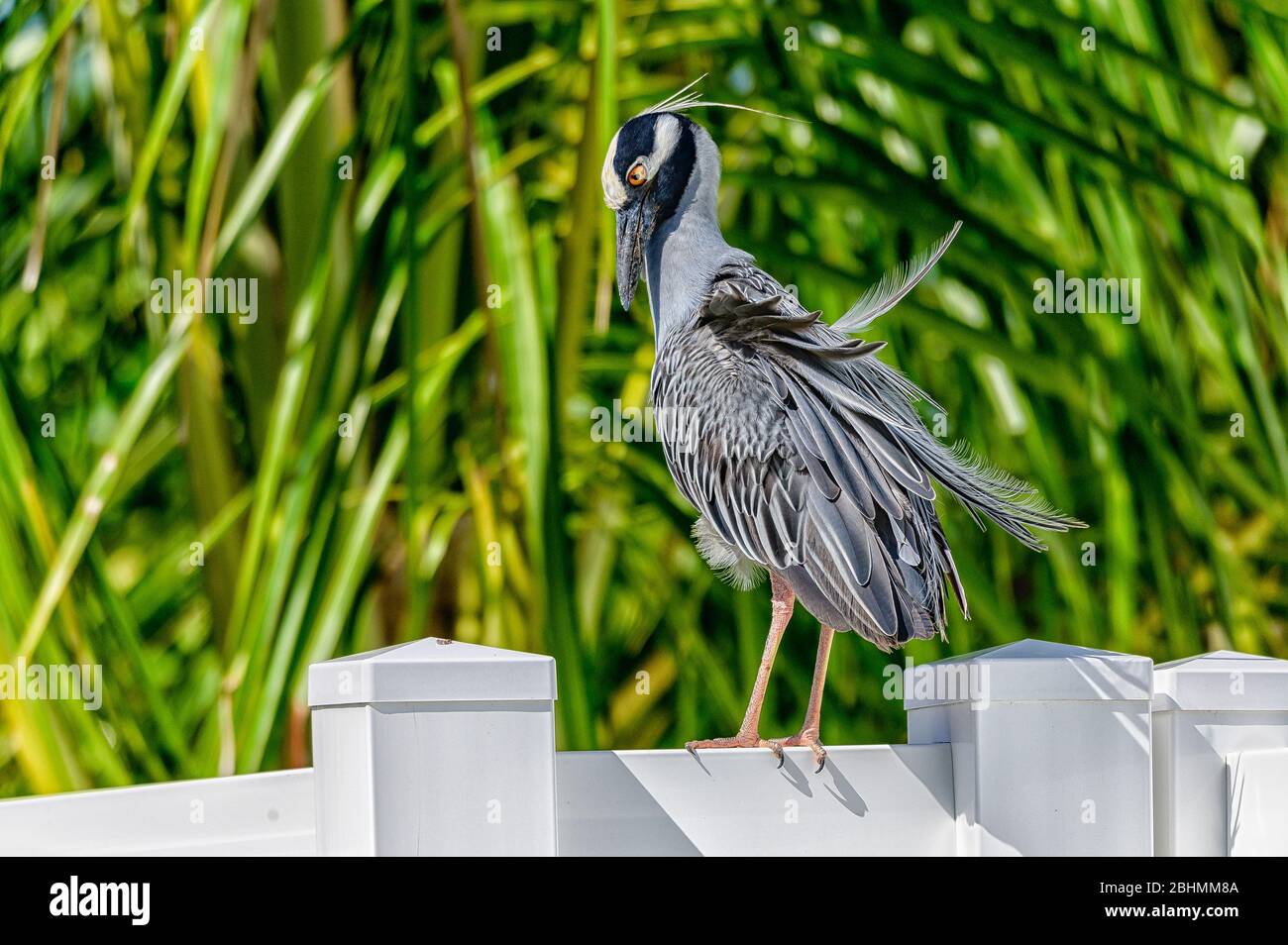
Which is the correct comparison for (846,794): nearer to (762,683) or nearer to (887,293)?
(762,683)

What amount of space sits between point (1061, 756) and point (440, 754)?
0.81 metres

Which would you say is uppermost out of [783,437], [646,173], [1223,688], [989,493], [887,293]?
[646,173]

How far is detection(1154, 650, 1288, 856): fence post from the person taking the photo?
1.93m

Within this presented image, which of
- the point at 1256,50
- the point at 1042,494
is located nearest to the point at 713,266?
the point at 1042,494

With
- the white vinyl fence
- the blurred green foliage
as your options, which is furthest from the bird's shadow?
the blurred green foliage

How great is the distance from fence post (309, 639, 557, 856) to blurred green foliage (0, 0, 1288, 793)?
976 mm

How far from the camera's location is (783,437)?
2.41m

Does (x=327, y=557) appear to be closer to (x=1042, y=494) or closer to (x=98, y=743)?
(x=98, y=743)

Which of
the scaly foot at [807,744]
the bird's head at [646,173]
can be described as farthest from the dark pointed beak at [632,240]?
the scaly foot at [807,744]

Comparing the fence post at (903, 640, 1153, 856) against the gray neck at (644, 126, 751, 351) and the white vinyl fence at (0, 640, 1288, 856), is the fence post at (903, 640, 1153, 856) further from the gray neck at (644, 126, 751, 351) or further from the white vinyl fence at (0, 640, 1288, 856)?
the gray neck at (644, 126, 751, 351)

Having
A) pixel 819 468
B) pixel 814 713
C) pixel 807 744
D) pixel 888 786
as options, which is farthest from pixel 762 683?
pixel 888 786

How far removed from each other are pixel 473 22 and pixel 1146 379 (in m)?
1.82

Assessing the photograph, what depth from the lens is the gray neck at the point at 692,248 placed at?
282cm

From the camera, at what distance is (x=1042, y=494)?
3.57 meters
